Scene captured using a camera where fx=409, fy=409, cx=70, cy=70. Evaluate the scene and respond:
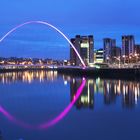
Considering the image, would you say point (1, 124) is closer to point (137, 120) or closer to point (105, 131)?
point (105, 131)

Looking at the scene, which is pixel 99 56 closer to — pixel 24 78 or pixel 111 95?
pixel 24 78

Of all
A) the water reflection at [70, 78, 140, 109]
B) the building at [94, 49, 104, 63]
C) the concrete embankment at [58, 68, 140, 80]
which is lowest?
the water reflection at [70, 78, 140, 109]

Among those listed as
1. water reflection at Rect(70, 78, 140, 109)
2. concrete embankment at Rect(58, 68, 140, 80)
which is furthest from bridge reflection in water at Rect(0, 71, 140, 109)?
concrete embankment at Rect(58, 68, 140, 80)

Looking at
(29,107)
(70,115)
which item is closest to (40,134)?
(70,115)

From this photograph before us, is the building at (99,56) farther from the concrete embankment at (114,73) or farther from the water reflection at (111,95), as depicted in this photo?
the water reflection at (111,95)

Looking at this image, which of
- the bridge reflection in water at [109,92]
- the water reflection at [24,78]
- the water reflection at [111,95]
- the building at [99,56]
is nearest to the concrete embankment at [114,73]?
the water reflection at [24,78]

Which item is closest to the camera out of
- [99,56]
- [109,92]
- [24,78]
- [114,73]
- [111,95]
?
[111,95]

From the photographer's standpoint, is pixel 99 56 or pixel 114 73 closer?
pixel 114 73

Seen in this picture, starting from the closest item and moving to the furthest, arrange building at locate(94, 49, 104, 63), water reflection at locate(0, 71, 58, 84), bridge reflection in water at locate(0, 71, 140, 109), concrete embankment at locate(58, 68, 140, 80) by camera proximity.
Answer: bridge reflection in water at locate(0, 71, 140, 109)
water reflection at locate(0, 71, 58, 84)
concrete embankment at locate(58, 68, 140, 80)
building at locate(94, 49, 104, 63)

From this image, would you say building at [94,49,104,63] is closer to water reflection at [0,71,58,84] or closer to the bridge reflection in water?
water reflection at [0,71,58,84]

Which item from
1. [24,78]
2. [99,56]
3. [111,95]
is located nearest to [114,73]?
[24,78]

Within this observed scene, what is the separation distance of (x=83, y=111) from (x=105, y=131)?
5.95 meters

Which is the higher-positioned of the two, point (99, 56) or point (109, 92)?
point (99, 56)

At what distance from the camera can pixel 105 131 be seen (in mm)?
14750
